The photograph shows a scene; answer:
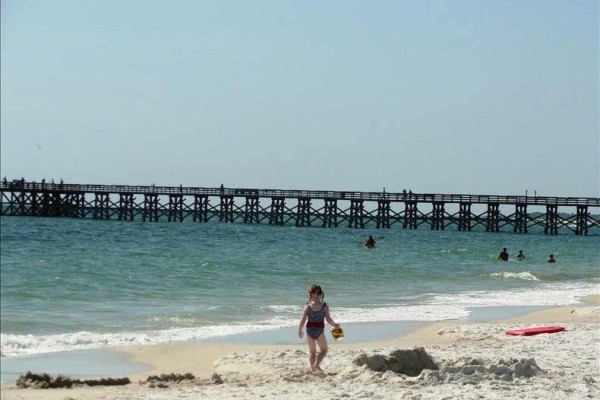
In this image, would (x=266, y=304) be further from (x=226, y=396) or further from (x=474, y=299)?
(x=226, y=396)

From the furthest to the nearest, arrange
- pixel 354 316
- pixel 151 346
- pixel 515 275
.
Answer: pixel 515 275
pixel 354 316
pixel 151 346

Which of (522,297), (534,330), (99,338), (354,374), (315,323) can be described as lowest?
(522,297)

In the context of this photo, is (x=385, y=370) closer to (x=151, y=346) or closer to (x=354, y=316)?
(x=151, y=346)

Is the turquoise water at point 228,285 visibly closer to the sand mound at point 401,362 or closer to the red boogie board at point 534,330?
the red boogie board at point 534,330

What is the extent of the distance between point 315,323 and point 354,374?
0.67m

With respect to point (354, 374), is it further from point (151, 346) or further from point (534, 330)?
point (534, 330)

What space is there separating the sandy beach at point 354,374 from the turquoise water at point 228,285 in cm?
56

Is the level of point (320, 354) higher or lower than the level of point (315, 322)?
lower

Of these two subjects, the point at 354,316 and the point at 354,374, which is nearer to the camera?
the point at 354,374

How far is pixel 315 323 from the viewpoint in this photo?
10.2 meters

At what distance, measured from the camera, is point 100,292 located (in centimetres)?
1281

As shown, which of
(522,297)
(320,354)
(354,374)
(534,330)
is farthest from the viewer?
(522,297)

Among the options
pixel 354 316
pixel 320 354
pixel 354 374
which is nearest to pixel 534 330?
pixel 354 316

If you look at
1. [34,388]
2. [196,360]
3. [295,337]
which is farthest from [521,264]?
[34,388]
